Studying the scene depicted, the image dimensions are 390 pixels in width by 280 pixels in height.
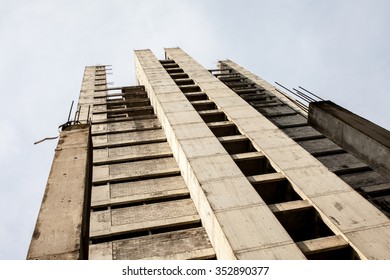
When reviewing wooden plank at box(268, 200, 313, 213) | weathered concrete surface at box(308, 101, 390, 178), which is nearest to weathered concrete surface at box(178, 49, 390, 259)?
wooden plank at box(268, 200, 313, 213)

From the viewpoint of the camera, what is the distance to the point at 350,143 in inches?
455

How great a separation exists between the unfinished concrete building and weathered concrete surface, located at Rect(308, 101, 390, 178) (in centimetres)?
4

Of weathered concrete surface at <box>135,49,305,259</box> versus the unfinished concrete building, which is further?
the unfinished concrete building

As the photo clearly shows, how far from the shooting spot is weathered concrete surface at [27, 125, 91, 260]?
22.1 feet

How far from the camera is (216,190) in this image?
387 inches

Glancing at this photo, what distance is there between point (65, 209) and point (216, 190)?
13.2 feet

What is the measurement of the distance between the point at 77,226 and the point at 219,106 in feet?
34.8

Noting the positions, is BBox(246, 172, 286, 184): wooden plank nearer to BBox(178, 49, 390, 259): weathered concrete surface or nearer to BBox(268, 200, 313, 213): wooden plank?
BBox(178, 49, 390, 259): weathered concrete surface

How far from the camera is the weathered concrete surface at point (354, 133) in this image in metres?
10.3

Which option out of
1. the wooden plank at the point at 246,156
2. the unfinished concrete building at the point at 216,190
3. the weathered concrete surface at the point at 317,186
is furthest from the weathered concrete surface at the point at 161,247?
the wooden plank at the point at 246,156

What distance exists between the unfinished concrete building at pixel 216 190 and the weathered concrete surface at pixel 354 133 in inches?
1.5
